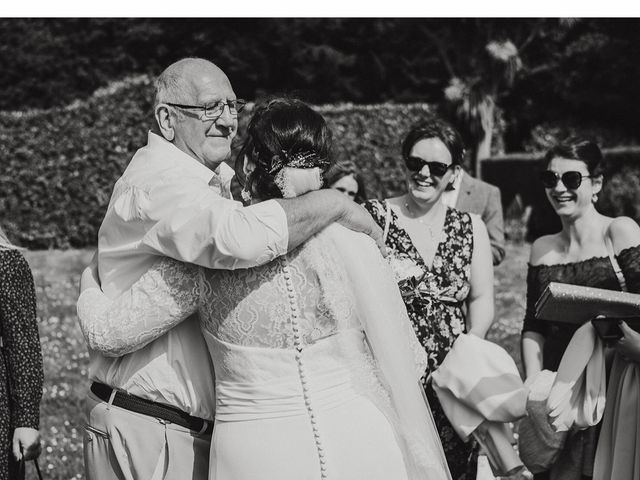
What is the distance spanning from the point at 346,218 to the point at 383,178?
13888 mm

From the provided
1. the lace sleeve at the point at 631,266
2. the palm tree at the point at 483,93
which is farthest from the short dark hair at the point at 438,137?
the palm tree at the point at 483,93

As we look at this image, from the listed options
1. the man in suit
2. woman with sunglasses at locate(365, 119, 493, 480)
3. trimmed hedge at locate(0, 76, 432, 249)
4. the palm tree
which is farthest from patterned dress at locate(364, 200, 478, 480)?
the palm tree

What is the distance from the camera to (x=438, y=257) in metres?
4.29

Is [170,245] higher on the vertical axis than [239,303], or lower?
higher

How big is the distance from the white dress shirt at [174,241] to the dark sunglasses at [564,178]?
74.0 inches

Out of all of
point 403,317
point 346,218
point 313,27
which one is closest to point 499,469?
point 403,317

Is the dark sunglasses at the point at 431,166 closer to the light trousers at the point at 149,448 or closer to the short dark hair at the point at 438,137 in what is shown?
the short dark hair at the point at 438,137

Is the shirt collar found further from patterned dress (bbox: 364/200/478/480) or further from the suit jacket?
the suit jacket

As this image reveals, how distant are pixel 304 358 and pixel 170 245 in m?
0.55

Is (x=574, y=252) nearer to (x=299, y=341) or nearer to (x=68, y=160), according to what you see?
(x=299, y=341)

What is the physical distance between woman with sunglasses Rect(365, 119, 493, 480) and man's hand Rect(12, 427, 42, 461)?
1.86 m

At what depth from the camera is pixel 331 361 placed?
2.67 metres

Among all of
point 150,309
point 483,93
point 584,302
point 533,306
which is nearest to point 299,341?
point 150,309

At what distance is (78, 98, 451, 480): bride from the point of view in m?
2.60
